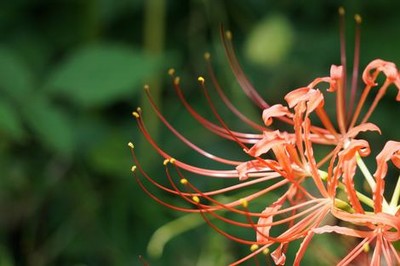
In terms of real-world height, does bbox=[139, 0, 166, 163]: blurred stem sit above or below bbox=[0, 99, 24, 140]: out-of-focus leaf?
above

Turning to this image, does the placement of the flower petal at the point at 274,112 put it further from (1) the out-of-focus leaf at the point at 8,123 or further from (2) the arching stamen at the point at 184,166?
(1) the out-of-focus leaf at the point at 8,123

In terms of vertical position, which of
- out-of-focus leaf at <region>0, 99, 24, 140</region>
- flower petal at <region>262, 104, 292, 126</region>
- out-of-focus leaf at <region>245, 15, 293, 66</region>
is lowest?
flower petal at <region>262, 104, 292, 126</region>

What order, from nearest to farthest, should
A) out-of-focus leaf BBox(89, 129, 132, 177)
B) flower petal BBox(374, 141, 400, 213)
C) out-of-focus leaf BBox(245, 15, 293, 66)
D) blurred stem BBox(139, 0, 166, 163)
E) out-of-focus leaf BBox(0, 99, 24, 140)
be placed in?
flower petal BBox(374, 141, 400, 213), out-of-focus leaf BBox(0, 99, 24, 140), out-of-focus leaf BBox(89, 129, 132, 177), blurred stem BBox(139, 0, 166, 163), out-of-focus leaf BBox(245, 15, 293, 66)

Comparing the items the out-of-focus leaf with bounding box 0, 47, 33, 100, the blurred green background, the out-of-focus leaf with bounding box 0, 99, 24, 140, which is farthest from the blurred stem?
the out-of-focus leaf with bounding box 0, 99, 24, 140

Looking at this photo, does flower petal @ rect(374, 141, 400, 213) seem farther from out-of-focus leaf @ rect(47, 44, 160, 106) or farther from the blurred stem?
the blurred stem

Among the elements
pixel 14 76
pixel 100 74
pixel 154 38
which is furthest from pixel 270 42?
pixel 14 76

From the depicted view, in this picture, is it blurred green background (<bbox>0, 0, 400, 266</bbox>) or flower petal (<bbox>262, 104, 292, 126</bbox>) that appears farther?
blurred green background (<bbox>0, 0, 400, 266</bbox>)

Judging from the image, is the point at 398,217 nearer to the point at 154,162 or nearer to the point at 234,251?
the point at 234,251

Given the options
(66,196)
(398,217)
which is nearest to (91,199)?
(66,196)
